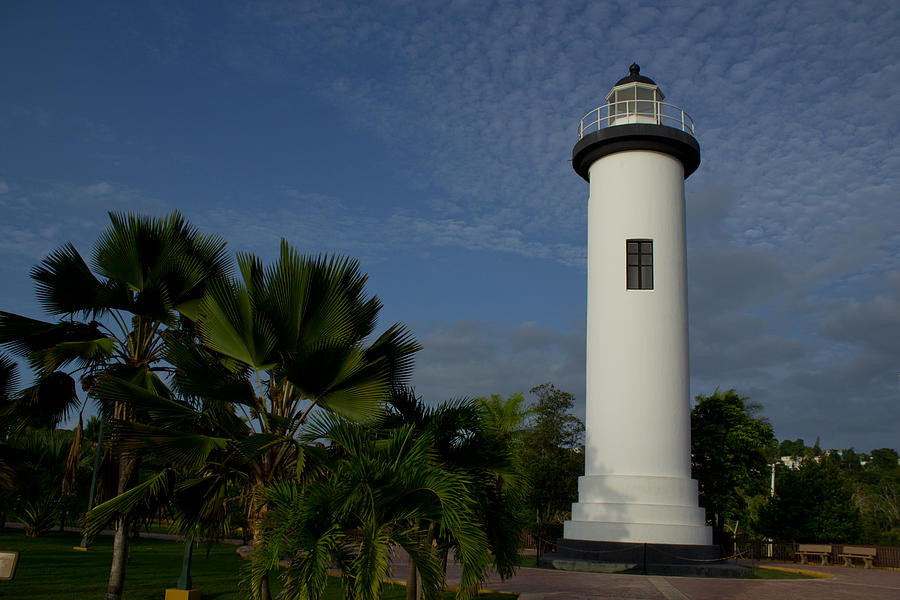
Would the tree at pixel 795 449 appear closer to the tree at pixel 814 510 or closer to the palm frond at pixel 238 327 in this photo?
the tree at pixel 814 510

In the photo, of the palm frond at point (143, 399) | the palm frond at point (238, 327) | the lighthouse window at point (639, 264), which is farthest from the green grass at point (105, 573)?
the lighthouse window at point (639, 264)

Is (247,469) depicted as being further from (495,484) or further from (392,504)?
(495,484)

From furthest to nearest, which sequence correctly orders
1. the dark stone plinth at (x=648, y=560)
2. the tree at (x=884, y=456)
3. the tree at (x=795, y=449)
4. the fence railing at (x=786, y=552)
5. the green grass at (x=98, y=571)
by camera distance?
the tree at (x=884, y=456)
the tree at (x=795, y=449)
the fence railing at (x=786, y=552)
the dark stone plinth at (x=648, y=560)
the green grass at (x=98, y=571)

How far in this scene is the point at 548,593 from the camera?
12758 mm

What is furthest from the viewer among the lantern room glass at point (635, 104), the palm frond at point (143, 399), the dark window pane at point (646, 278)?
the lantern room glass at point (635, 104)

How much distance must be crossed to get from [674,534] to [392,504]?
12374mm

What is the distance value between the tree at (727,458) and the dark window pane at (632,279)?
7.66 metres

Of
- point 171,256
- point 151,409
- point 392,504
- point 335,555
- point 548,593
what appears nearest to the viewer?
point 335,555

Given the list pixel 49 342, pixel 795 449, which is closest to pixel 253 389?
pixel 49 342

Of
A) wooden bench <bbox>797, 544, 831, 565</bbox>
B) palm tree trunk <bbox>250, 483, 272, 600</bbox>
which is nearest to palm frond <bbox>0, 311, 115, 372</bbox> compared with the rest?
palm tree trunk <bbox>250, 483, 272, 600</bbox>

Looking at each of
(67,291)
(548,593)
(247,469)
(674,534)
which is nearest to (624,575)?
(674,534)

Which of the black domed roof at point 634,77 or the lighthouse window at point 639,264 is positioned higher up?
the black domed roof at point 634,77

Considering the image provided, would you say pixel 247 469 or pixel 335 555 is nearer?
pixel 335 555

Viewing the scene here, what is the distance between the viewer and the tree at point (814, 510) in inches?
1003
